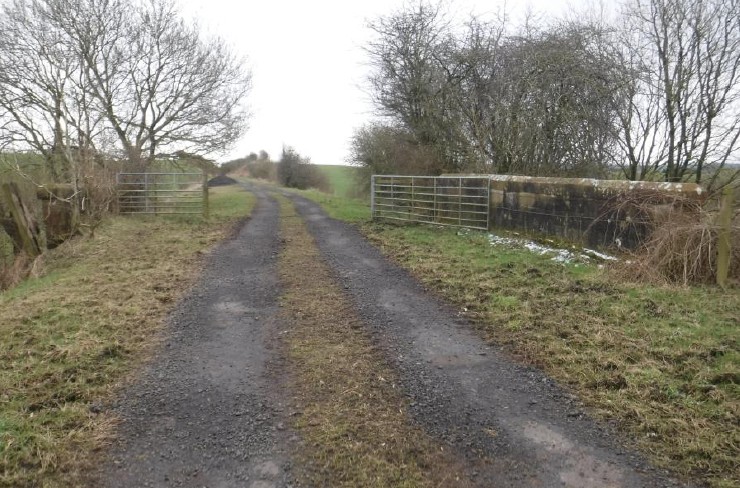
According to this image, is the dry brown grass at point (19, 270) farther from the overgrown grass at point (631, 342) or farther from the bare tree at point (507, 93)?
the bare tree at point (507, 93)

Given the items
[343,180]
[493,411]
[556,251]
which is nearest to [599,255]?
[556,251]

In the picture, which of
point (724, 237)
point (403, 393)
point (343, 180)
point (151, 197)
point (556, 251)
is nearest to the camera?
point (403, 393)

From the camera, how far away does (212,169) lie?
865 inches

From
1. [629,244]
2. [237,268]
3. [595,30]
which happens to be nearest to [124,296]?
[237,268]

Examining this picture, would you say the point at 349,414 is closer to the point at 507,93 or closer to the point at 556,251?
the point at 556,251

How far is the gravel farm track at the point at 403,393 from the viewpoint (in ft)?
8.87

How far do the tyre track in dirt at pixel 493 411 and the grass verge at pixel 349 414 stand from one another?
154mm

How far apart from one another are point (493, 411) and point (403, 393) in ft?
2.18

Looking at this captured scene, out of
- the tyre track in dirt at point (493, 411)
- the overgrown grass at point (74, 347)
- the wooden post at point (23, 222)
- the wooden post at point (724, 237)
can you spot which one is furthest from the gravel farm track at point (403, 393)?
the wooden post at point (23, 222)

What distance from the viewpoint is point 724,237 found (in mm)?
5762

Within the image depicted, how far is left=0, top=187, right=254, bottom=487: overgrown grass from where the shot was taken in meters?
2.88

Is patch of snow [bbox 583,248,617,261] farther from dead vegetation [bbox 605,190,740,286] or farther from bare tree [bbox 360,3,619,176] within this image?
bare tree [bbox 360,3,619,176]

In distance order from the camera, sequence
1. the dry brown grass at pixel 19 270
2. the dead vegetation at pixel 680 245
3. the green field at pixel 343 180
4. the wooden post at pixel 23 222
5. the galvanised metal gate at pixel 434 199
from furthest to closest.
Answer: the green field at pixel 343 180 → the galvanised metal gate at pixel 434 199 → the wooden post at pixel 23 222 → the dry brown grass at pixel 19 270 → the dead vegetation at pixel 680 245

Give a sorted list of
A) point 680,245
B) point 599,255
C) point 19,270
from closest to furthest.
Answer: point 680,245
point 599,255
point 19,270
